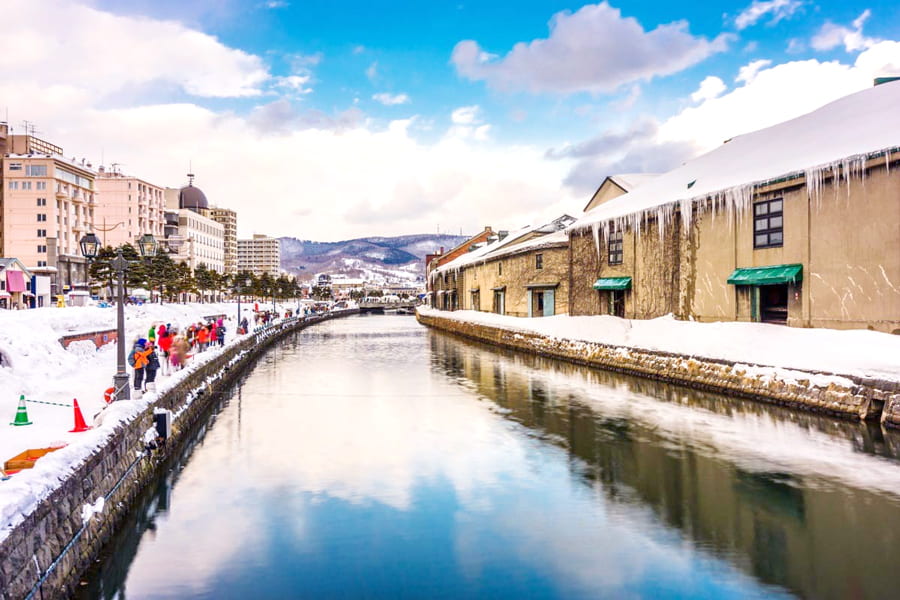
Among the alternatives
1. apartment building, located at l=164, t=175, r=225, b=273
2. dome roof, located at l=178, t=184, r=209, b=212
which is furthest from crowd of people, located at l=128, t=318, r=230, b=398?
dome roof, located at l=178, t=184, r=209, b=212

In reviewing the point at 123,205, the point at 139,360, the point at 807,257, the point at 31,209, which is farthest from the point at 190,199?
the point at 807,257

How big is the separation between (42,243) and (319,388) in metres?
81.4

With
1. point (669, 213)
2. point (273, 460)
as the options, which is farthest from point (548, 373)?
point (273, 460)

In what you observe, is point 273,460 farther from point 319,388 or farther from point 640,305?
point 640,305

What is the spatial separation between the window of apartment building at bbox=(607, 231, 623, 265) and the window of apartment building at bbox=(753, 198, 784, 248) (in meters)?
11.0

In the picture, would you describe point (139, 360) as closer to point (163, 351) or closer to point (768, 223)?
point (163, 351)

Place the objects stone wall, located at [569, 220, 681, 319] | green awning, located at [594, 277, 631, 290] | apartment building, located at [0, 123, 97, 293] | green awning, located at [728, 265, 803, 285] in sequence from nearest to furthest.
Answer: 1. green awning, located at [728, 265, 803, 285]
2. stone wall, located at [569, 220, 681, 319]
3. green awning, located at [594, 277, 631, 290]
4. apartment building, located at [0, 123, 97, 293]

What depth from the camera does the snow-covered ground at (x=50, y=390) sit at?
7.69 metres

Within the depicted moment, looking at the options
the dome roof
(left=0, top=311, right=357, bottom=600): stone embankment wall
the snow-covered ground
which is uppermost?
the dome roof

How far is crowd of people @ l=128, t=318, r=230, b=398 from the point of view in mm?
16625

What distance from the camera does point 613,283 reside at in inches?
1462

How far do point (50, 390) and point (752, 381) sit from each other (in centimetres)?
2233

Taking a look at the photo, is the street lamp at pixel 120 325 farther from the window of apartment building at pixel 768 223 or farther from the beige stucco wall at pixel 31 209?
the beige stucco wall at pixel 31 209

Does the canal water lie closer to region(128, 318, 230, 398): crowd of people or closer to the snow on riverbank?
the snow on riverbank
